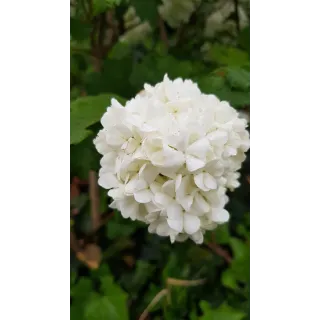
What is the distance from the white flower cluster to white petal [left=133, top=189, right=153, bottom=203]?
407 millimetres

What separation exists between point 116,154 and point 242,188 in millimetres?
259

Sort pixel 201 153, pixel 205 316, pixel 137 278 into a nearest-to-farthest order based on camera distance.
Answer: pixel 201 153
pixel 205 316
pixel 137 278

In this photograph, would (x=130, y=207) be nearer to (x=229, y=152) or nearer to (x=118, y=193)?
(x=118, y=193)

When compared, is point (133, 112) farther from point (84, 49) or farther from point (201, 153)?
point (84, 49)

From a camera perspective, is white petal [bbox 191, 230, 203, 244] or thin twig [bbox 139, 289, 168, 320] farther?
thin twig [bbox 139, 289, 168, 320]

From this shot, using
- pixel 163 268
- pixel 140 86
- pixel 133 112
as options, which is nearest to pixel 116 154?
pixel 133 112

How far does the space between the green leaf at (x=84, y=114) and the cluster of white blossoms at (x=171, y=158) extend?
0.06 m

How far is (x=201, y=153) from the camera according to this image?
1.41 ft

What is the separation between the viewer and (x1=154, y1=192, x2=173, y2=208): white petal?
17.2 inches

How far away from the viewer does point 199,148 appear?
43cm

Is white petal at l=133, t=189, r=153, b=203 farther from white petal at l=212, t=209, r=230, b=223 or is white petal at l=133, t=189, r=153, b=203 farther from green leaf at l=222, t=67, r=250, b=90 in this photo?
green leaf at l=222, t=67, r=250, b=90

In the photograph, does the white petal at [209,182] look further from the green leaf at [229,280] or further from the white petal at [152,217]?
the green leaf at [229,280]

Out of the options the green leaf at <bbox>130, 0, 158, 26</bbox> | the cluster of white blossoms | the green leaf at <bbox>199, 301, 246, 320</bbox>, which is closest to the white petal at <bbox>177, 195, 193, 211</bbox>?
the cluster of white blossoms

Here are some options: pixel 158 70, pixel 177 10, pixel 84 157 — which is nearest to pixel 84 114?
pixel 84 157
